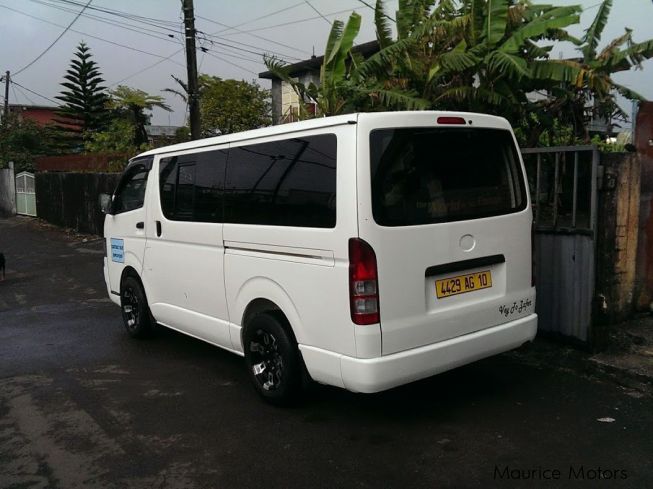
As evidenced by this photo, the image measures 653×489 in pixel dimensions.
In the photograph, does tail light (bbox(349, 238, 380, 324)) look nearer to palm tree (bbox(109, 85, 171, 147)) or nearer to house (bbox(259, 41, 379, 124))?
house (bbox(259, 41, 379, 124))

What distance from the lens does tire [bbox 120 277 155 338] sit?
6.27 metres

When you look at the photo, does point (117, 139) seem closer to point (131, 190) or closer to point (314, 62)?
point (314, 62)

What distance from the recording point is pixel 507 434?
12.6ft

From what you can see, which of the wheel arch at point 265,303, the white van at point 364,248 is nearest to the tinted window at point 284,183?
the white van at point 364,248

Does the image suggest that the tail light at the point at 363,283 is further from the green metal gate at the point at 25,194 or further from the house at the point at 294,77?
the green metal gate at the point at 25,194

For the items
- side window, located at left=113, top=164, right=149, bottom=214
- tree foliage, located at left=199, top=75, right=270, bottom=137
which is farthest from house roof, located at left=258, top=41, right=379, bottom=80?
side window, located at left=113, top=164, right=149, bottom=214

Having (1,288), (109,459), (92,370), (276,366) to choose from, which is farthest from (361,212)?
(1,288)

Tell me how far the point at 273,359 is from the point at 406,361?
115cm

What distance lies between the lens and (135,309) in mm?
6465

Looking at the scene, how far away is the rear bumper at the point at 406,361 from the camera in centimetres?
354

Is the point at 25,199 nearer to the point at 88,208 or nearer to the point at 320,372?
the point at 88,208

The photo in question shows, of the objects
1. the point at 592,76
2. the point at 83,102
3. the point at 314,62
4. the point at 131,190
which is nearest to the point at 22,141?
the point at 83,102

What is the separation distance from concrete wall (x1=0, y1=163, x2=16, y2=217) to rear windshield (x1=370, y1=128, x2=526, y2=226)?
24.5 meters

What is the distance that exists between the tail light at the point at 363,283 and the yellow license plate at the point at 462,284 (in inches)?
21.0
